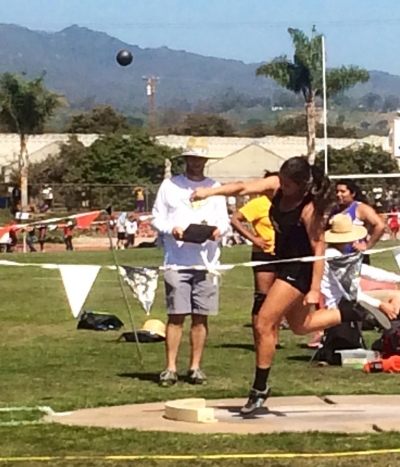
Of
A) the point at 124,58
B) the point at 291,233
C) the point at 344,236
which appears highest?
the point at 124,58

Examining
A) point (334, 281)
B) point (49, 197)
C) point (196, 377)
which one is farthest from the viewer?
point (49, 197)

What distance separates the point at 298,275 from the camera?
26.8 feet

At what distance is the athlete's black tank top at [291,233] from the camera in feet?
27.1

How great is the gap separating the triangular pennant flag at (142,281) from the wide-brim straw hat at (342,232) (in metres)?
1.74

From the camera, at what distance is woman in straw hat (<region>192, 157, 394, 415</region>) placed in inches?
321

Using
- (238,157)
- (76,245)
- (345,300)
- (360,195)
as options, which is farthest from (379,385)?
(238,157)

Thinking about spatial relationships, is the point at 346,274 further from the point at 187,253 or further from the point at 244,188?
the point at 244,188

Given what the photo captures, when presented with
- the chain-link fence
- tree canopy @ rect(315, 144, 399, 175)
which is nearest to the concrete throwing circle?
the chain-link fence

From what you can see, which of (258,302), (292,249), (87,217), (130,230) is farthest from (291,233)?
(130,230)

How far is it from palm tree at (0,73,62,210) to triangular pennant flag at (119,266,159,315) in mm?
56525

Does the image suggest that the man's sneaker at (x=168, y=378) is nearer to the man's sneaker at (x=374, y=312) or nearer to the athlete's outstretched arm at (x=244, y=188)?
the athlete's outstretched arm at (x=244, y=188)

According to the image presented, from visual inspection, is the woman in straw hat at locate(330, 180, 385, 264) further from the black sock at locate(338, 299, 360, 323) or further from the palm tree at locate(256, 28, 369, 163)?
the palm tree at locate(256, 28, 369, 163)

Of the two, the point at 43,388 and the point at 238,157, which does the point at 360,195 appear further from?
the point at 238,157

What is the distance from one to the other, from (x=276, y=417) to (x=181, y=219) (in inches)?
84.6
